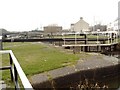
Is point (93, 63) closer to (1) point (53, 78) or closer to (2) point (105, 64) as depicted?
(2) point (105, 64)

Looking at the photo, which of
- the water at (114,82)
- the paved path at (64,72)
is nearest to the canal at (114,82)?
the water at (114,82)

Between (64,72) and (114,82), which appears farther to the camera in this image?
(114,82)

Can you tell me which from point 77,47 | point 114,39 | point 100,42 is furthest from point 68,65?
point 114,39

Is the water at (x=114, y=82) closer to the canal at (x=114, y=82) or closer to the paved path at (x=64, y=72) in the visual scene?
the canal at (x=114, y=82)

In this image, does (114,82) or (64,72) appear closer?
(64,72)

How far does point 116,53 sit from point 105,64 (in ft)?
26.4

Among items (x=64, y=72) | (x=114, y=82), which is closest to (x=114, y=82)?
(x=114, y=82)

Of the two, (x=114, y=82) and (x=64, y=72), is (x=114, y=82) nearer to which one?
(x=114, y=82)

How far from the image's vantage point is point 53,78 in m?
9.56

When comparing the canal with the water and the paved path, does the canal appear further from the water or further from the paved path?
the paved path

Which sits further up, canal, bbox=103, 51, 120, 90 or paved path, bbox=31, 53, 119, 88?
A: paved path, bbox=31, 53, 119, 88

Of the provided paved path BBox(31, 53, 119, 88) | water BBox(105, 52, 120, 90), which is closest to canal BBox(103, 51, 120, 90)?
water BBox(105, 52, 120, 90)

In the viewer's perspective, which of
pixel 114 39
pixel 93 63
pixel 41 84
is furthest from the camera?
pixel 114 39

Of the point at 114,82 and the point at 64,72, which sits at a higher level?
the point at 64,72
